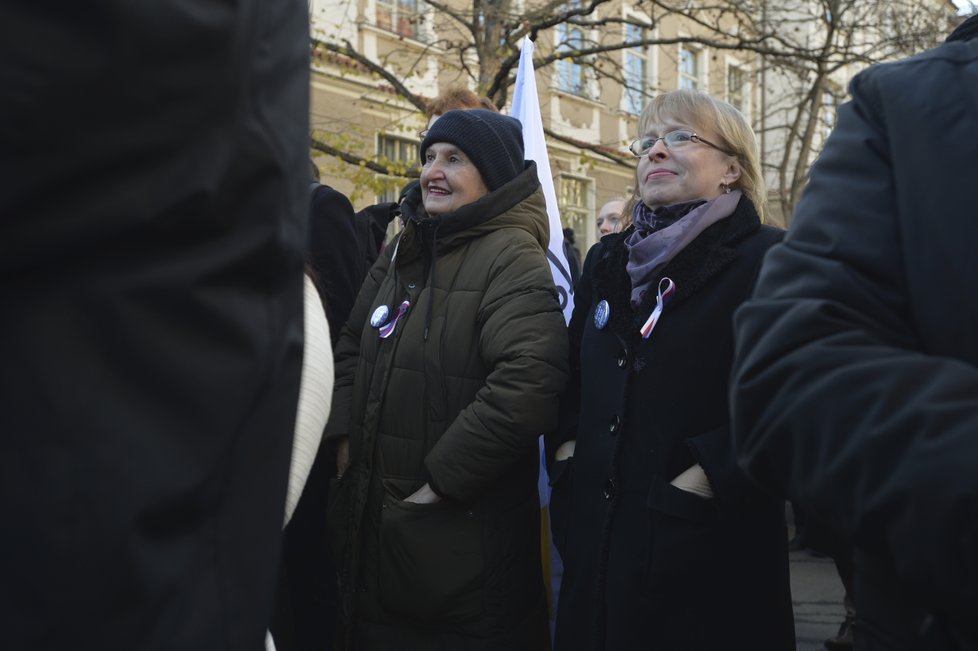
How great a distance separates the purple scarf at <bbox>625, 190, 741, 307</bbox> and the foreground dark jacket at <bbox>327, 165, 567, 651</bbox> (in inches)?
14.5

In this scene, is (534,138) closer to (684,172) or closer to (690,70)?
(684,172)

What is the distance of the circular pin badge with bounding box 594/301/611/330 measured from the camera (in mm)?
2623

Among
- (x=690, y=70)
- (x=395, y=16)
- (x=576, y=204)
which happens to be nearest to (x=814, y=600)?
(x=395, y=16)

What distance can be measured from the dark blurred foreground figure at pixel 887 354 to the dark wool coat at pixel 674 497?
1.07 meters

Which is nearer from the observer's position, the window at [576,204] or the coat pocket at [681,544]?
the coat pocket at [681,544]

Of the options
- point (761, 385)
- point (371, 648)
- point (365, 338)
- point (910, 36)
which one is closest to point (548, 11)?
point (910, 36)

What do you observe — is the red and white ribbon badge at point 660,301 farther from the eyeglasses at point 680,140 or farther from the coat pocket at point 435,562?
the coat pocket at point 435,562

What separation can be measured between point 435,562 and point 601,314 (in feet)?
2.64

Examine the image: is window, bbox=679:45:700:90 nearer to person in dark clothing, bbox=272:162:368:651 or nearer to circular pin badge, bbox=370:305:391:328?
person in dark clothing, bbox=272:162:368:651

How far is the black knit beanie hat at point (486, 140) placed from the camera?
3250 millimetres

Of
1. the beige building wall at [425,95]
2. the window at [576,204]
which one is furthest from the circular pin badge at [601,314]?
the window at [576,204]

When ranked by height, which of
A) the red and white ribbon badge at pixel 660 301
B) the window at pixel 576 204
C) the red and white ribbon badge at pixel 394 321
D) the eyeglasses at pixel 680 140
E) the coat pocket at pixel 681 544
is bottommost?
the window at pixel 576 204

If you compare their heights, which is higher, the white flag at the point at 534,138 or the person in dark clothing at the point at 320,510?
the white flag at the point at 534,138

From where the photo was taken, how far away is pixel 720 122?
280 centimetres
